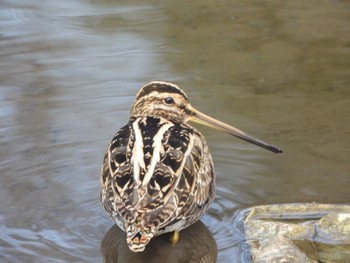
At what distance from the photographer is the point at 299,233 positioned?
A: 20.2 feet

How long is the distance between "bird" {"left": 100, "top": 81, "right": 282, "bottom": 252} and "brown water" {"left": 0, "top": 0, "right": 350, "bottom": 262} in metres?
0.36

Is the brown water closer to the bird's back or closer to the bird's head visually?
the bird's back

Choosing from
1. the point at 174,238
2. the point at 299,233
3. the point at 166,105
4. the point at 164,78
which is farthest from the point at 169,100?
the point at 164,78

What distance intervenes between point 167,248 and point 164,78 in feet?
9.19

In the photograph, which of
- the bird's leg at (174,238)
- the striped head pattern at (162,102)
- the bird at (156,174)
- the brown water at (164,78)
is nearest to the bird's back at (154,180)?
the bird at (156,174)

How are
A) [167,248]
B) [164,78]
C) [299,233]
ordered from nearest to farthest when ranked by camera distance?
1. [299,233]
2. [167,248]
3. [164,78]

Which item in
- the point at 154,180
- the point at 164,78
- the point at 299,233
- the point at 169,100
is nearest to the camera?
the point at 154,180

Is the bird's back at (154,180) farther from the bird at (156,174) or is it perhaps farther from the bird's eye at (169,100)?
the bird's eye at (169,100)

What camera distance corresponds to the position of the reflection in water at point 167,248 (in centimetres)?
614

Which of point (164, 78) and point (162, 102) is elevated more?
point (162, 102)

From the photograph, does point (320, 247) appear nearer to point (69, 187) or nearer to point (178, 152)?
point (178, 152)

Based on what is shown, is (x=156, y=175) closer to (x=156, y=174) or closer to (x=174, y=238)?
(x=156, y=174)

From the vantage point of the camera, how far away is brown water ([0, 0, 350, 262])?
21.7ft

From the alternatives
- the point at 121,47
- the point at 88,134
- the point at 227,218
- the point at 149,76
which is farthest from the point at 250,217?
the point at 121,47
